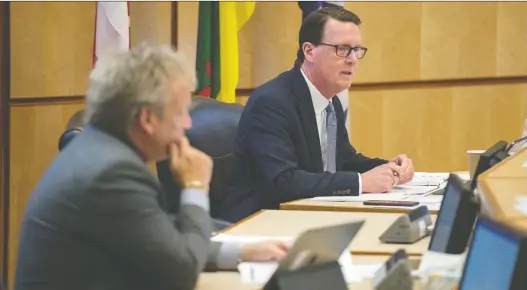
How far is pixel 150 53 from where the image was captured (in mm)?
1834

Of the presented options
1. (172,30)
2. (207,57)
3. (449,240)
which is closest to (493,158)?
(449,240)

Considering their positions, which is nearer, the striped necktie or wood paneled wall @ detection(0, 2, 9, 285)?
the striped necktie

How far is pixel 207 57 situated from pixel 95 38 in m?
0.66

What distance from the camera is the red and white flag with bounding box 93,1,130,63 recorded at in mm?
4582

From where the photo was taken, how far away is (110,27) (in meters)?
4.60

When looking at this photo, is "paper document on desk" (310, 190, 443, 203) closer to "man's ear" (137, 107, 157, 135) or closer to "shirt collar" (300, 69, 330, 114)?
"shirt collar" (300, 69, 330, 114)

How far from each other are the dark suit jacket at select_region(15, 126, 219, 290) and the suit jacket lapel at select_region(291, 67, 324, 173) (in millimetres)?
1744

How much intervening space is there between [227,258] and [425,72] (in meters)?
3.45

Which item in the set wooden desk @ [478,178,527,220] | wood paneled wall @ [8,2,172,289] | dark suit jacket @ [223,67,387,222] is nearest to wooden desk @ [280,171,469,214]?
dark suit jacket @ [223,67,387,222]

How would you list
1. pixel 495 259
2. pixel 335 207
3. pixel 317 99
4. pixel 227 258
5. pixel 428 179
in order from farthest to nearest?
pixel 428 179, pixel 317 99, pixel 335 207, pixel 227 258, pixel 495 259

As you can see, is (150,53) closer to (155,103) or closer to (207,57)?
(155,103)

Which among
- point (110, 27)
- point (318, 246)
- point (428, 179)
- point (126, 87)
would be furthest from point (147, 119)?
point (110, 27)

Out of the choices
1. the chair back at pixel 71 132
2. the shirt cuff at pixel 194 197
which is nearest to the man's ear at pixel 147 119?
the shirt cuff at pixel 194 197

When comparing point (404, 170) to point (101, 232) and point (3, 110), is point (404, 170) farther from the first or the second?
point (3, 110)
